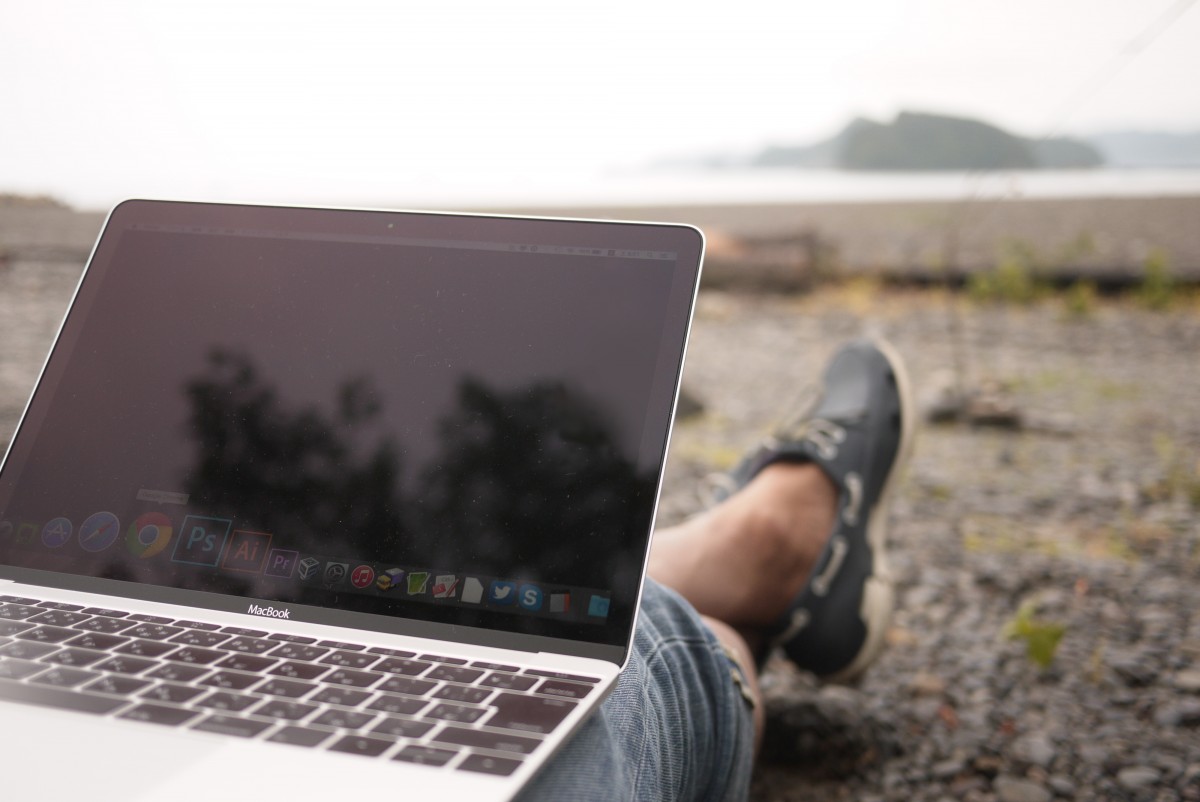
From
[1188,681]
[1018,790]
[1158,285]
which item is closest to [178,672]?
[1018,790]

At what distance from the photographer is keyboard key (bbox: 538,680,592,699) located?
2.22 ft

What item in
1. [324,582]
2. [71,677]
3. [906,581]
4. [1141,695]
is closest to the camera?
[71,677]

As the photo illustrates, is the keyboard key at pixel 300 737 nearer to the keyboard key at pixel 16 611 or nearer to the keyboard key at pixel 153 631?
the keyboard key at pixel 153 631

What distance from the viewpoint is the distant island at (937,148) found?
2916 mm

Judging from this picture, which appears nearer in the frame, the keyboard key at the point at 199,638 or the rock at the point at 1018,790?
the keyboard key at the point at 199,638

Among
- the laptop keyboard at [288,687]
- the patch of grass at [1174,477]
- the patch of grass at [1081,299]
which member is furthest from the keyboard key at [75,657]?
the patch of grass at [1081,299]

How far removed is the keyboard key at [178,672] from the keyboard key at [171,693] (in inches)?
0.4

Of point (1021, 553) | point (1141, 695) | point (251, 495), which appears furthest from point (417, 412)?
point (1021, 553)

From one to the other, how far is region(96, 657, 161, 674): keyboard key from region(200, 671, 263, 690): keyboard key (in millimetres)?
61

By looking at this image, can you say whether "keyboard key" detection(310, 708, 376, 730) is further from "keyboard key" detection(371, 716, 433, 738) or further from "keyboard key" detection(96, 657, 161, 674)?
"keyboard key" detection(96, 657, 161, 674)

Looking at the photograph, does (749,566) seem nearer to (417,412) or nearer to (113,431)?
(417,412)

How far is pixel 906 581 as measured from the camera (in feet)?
6.32

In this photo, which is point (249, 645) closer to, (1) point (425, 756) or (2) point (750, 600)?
(1) point (425, 756)

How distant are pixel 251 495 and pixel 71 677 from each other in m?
0.21
